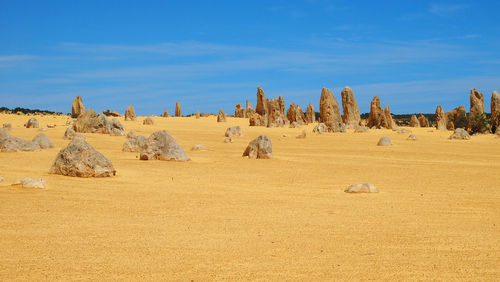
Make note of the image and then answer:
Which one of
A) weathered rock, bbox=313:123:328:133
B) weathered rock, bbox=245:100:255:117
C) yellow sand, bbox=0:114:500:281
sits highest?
weathered rock, bbox=245:100:255:117

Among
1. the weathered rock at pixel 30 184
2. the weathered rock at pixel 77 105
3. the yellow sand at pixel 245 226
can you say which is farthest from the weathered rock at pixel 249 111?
the weathered rock at pixel 30 184

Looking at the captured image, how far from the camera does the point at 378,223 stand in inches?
260

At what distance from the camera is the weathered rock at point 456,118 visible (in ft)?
158

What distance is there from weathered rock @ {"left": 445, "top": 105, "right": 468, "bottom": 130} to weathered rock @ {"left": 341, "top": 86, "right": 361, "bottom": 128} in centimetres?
886

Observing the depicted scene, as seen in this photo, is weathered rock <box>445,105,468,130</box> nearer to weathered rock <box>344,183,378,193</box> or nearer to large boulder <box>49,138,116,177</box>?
weathered rock <box>344,183,378,193</box>

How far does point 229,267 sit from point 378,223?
2.72 m

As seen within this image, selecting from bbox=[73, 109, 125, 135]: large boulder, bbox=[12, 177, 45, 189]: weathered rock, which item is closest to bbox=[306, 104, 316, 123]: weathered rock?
bbox=[73, 109, 125, 135]: large boulder

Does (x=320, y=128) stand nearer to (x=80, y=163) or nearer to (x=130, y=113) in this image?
(x=130, y=113)

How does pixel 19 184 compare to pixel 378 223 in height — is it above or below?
above

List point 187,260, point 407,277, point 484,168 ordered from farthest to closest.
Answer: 1. point 484,168
2. point 187,260
3. point 407,277

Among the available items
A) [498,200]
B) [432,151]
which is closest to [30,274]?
[498,200]

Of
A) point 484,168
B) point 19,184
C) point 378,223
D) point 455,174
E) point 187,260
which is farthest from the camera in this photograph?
point 484,168

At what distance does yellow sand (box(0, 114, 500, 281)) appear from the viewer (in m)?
4.55

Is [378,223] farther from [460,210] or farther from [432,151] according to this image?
[432,151]
